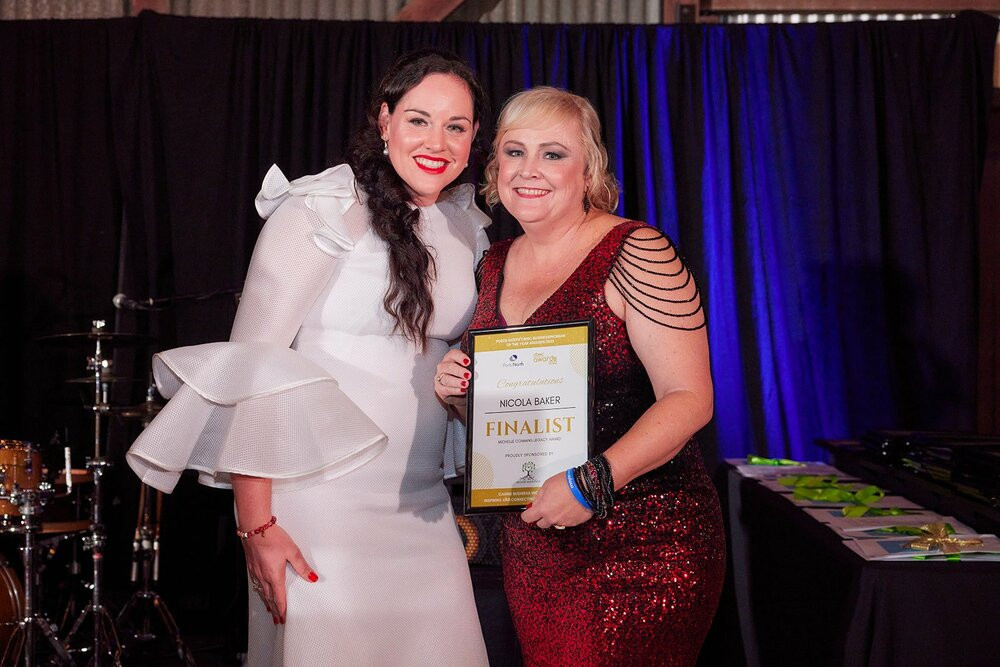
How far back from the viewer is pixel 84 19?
5.34 metres


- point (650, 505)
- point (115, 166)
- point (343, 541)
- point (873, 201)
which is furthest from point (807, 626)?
point (115, 166)

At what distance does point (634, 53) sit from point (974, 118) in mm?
1806

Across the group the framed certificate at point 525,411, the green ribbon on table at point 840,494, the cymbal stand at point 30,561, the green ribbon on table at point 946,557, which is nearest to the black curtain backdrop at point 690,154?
the cymbal stand at point 30,561

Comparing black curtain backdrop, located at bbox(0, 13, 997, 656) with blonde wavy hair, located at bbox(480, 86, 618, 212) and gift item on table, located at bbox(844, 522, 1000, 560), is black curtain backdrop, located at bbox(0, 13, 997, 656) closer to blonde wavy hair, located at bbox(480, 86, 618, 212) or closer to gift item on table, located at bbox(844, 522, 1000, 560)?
gift item on table, located at bbox(844, 522, 1000, 560)

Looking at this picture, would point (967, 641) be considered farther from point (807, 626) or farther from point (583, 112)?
point (583, 112)

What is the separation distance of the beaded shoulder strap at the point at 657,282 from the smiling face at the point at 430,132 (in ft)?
1.61

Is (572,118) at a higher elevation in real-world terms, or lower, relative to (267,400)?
higher

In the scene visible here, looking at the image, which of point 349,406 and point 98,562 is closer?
point 349,406

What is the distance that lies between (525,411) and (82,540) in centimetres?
346

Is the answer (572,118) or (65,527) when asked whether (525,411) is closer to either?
(572,118)

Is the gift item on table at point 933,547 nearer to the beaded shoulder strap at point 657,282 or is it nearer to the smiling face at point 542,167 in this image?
the beaded shoulder strap at point 657,282

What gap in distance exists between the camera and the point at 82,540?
4598mm

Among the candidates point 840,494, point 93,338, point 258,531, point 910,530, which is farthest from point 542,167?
point 93,338

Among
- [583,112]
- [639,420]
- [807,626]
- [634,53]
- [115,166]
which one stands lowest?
[807,626]
